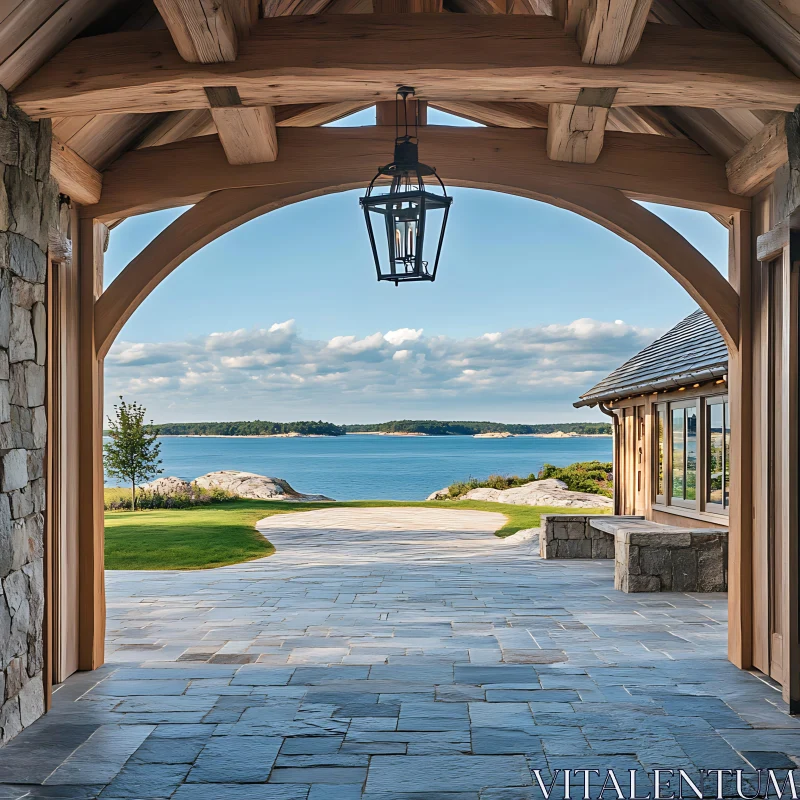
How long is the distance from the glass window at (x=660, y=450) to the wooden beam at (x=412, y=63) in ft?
26.4

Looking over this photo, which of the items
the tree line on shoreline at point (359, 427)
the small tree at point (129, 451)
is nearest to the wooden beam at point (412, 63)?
the small tree at point (129, 451)

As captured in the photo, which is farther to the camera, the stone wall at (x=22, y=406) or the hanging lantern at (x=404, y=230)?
the hanging lantern at (x=404, y=230)

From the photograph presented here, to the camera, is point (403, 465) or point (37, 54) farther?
point (403, 465)

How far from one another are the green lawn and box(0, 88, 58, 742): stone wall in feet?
21.8

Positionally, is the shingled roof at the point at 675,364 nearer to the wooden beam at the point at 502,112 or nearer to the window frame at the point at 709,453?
the window frame at the point at 709,453

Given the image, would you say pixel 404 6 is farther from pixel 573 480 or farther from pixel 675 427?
pixel 573 480

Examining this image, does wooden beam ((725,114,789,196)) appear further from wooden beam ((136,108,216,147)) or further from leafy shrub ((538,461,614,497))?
leafy shrub ((538,461,614,497))

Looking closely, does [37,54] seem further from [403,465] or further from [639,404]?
[403,465]

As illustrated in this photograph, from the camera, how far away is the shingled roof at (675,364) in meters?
9.20

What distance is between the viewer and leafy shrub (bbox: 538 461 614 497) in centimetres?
2548

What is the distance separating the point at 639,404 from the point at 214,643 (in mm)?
8696

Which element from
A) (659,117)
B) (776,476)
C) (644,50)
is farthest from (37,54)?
(776,476)

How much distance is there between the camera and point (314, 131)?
→ 229 inches

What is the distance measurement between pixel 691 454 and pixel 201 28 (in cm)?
859
